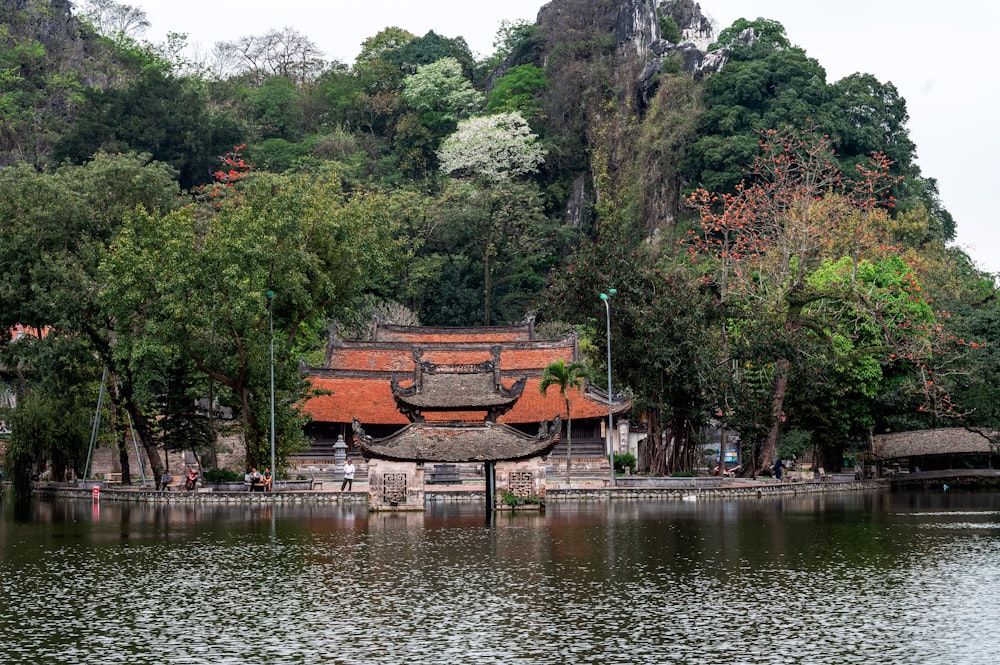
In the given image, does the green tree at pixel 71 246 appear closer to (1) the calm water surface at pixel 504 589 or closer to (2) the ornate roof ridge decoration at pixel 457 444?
(1) the calm water surface at pixel 504 589

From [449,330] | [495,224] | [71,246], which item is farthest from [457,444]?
[495,224]

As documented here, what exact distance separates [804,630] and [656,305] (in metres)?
40.3

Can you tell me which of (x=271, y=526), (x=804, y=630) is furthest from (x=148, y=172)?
(x=804, y=630)

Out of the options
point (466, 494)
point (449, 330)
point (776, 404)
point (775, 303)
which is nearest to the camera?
point (466, 494)

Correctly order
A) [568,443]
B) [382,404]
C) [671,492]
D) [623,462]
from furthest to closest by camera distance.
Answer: [382,404] < [623,462] < [568,443] < [671,492]

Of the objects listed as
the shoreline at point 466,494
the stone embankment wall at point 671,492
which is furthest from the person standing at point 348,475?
the stone embankment wall at point 671,492

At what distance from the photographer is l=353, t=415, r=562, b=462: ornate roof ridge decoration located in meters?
53.1

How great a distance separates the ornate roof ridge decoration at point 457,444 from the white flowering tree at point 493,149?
56.5m

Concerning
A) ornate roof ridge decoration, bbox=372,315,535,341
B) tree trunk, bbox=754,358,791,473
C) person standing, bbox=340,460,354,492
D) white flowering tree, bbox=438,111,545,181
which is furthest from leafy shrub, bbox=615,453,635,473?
white flowering tree, bbox=438,111,545,181

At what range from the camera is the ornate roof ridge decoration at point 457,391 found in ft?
194

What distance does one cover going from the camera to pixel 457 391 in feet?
198

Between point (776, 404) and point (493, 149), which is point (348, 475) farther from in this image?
point (493, 149)

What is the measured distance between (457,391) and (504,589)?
89.8ft

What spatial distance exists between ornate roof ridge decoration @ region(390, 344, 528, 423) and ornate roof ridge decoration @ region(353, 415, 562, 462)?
300 centimetres
